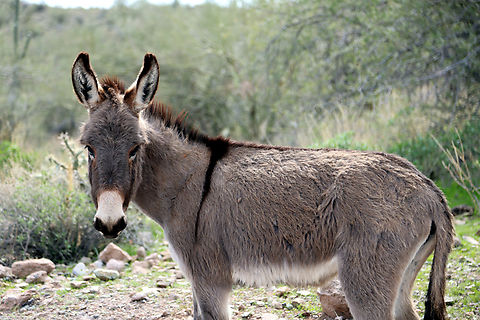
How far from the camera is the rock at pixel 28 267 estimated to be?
580cm

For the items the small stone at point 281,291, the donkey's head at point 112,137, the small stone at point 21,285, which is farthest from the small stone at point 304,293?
the small stone at point 21,285

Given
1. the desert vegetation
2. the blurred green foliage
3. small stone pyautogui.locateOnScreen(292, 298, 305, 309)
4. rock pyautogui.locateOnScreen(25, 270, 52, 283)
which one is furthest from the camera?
the blurred green foliage

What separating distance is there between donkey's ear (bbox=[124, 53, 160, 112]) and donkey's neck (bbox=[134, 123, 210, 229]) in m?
0.25

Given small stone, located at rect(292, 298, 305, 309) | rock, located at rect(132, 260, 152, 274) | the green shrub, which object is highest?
the green shrub

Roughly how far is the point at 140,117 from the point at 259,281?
65.9 inches

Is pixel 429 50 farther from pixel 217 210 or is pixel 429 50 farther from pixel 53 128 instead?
pixel 53 128

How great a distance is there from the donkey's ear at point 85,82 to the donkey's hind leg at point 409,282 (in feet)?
9.04

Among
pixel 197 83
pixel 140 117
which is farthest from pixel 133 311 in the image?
pixel 197 83

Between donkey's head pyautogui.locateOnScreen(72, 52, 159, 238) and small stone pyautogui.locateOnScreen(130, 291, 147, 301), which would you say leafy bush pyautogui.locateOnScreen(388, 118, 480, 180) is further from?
donkey's head pyautogui.locateOnScreen(72, 52, 159, 238)

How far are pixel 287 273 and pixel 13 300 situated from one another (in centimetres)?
318

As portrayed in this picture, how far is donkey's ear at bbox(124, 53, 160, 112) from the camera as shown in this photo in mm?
3742

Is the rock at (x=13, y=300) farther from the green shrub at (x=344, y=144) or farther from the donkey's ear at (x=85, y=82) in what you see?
the green shrub at (x=344, y=144)

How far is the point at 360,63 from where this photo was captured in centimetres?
966

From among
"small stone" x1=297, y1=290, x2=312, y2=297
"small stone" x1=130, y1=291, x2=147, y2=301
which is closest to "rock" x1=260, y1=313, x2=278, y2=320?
"small stone" x1=297, y1=290, x2=312, y2=297
